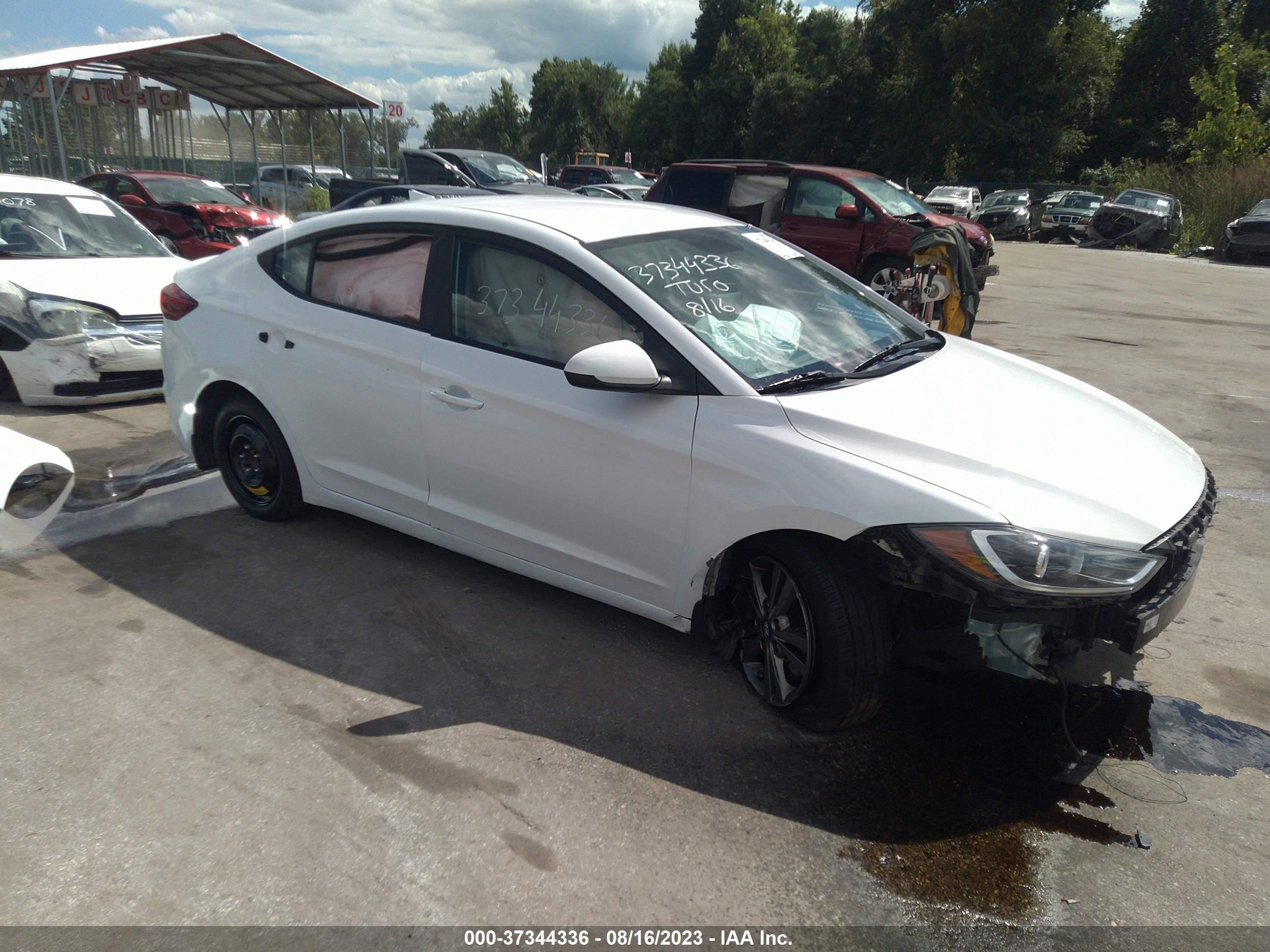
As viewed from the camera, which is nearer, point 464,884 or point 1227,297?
point 464,884

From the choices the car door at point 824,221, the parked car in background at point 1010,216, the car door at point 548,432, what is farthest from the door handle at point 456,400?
the parked car in background at point 1010,216

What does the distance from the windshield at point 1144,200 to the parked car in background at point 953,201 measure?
431 centimetres

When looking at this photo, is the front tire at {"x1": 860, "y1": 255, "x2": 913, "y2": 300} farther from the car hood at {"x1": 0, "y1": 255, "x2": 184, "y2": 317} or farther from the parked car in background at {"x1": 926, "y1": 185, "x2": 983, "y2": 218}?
the parked car in background at {"x1": 926, "y1": 185, "x2": 983, "y2": 218}

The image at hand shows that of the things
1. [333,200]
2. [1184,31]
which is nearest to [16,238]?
[333,200]

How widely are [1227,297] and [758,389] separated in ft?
54.8

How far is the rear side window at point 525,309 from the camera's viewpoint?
353 cm

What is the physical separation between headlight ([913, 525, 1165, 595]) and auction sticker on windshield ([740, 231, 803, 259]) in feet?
6.34

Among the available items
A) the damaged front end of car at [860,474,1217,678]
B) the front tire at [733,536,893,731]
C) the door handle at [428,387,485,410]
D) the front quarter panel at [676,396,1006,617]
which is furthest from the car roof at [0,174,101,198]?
the damaged front end of car at [860,474,1217,678]

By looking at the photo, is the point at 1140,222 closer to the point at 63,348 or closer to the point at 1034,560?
the point at 63,348

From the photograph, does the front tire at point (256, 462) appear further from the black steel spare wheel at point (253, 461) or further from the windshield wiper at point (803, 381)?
the windshield wiper at point (803, 381)

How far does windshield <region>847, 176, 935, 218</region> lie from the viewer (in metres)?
11.9

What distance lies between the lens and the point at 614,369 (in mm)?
3184

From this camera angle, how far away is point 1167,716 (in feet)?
10.9

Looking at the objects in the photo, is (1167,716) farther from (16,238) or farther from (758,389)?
(16,238)
